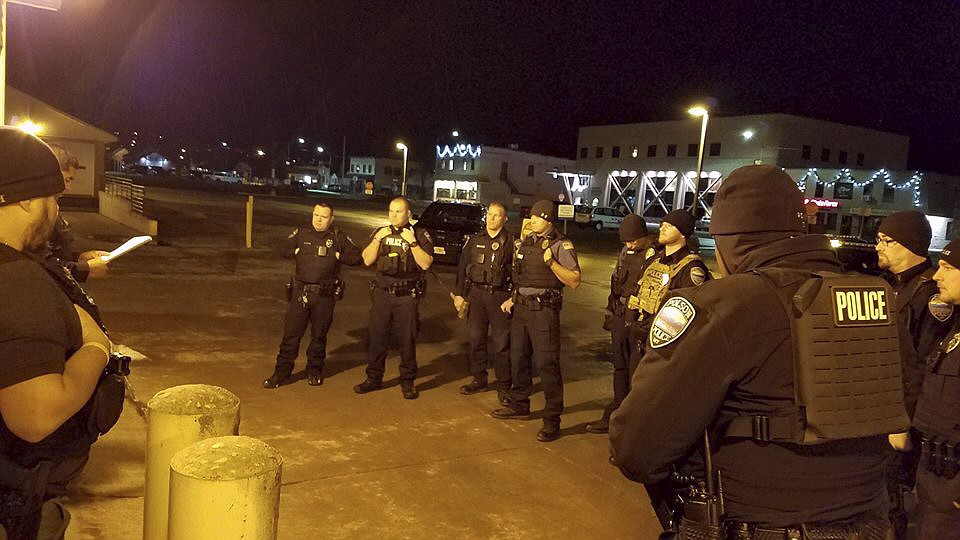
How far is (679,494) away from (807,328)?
24.5 inches

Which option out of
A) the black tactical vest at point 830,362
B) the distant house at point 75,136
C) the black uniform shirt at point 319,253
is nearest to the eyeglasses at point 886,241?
the black tactical vest at point 830,362

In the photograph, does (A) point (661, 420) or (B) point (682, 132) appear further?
(B) point (682, 132)

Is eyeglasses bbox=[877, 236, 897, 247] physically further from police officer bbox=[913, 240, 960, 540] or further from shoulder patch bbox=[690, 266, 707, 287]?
shoulder patch bbox=[690, 266, 707, 287]

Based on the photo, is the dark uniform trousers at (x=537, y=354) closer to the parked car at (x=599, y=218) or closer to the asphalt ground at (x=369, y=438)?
the asphalt ground at (x=369, y=438)

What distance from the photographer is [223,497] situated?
2137 millimetres

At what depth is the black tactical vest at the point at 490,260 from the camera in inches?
252

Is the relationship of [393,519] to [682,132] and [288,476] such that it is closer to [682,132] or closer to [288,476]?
[288,476]

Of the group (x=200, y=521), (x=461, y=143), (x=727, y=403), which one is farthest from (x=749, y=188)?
(x=461, y=143)

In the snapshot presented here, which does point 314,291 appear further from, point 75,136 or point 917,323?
point 75,136

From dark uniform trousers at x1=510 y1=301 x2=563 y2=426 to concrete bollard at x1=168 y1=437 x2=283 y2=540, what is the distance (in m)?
3.61

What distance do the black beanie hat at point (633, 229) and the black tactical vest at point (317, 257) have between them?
112 inches

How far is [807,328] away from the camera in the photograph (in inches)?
70.9

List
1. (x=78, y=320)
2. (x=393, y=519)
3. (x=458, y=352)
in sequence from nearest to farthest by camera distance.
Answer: (x=78, y=320)
(x=393, y=519)
(x=458, y=352)

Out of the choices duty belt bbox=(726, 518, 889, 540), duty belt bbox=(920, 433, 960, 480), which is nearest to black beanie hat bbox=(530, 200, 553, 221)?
duty belt bbox=(920, 433, 960, 480)
